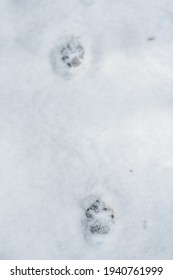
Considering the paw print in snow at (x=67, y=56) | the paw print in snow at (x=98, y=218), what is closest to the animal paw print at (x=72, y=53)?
the paw print in snow at (x=67, y=56)

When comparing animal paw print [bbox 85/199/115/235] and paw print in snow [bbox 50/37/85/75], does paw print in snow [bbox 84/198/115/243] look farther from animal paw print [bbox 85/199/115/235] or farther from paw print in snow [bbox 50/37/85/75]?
paw print in snow [bbox 50/37/85/75]

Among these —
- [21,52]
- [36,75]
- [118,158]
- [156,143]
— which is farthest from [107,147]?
[21,52]

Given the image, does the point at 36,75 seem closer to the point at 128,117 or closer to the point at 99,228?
the point at 128,117

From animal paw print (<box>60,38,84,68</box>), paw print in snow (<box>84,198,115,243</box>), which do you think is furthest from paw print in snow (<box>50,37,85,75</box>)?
paw print in snow (<box>84,198,115,243</box>)

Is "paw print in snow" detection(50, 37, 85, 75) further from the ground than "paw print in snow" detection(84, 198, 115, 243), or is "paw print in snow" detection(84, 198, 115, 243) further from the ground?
"paw print in snow" detection(50, 37, 85, 75)

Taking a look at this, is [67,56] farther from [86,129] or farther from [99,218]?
[99,218]

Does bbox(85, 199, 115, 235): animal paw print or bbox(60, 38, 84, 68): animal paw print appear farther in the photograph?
bbox(60, 38, 84, 68): animal paw print

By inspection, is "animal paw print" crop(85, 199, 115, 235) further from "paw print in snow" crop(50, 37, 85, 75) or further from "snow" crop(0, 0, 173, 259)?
"paw print in snow" crop(50, 37, 85, 75)
